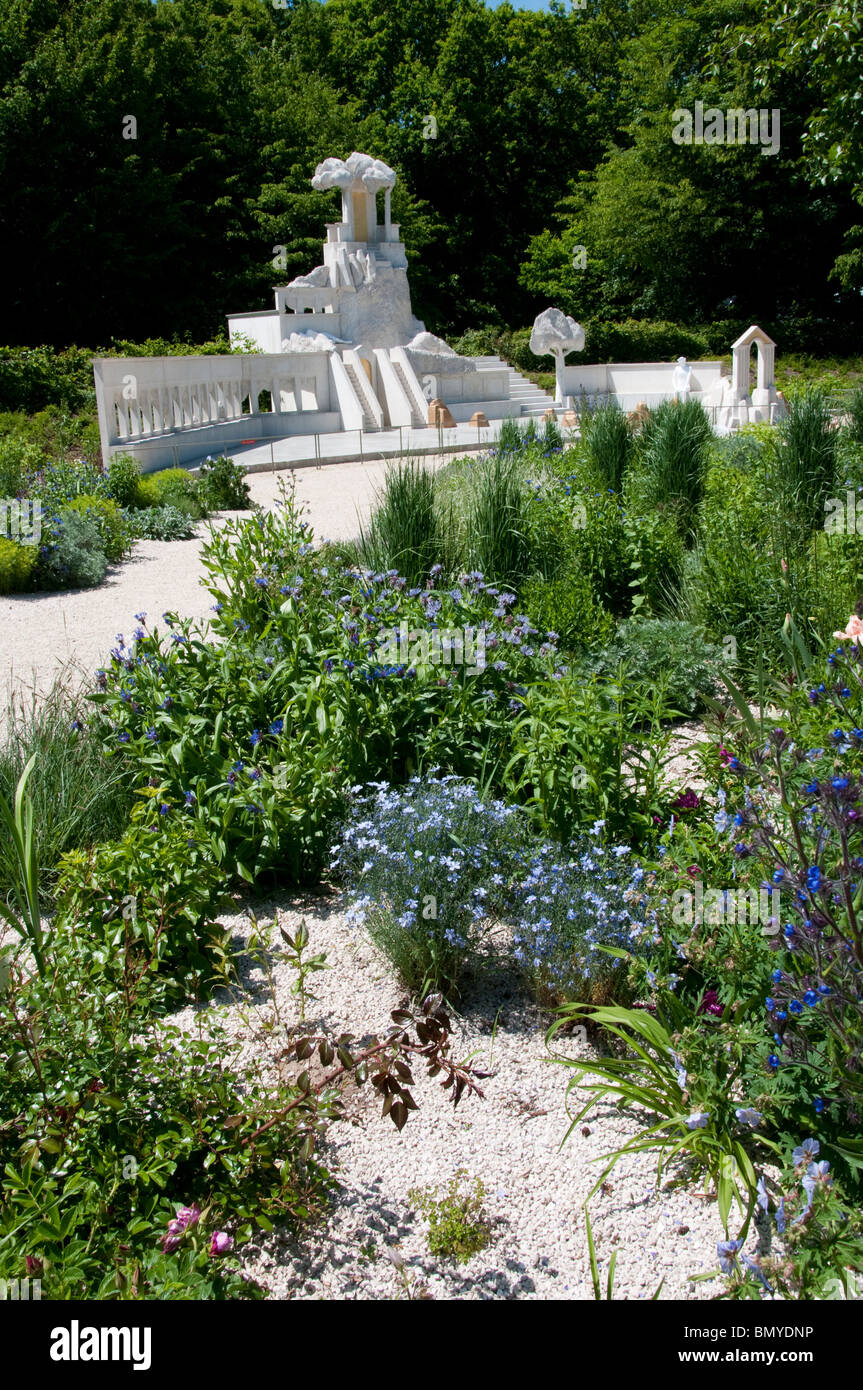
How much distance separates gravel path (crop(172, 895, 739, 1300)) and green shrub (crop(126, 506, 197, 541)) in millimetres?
7827

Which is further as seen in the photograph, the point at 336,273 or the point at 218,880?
the point at 336,273

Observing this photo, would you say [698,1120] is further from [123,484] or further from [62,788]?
[123,484]

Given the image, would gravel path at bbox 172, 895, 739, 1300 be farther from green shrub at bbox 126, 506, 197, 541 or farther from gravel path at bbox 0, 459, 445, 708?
green shrub at bbox 126, 506, 197, 541

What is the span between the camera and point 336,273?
2178cm

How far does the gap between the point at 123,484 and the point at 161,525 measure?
117 cm

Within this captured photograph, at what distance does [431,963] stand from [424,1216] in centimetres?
88

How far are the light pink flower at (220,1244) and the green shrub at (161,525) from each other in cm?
890

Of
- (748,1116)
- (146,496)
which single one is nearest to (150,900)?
(748,1116)

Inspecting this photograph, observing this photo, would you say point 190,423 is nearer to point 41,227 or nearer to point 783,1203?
point 41,227

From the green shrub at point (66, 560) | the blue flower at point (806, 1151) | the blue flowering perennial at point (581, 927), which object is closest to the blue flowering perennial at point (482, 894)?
the blue flowering perennial at point (581, 927)

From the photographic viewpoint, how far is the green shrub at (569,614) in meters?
5.48

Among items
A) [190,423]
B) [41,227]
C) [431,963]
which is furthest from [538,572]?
[41,227]

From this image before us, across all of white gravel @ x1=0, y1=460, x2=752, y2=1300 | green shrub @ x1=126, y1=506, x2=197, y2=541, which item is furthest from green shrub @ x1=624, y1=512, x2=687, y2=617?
green shrub @ x1=126, y1=506, x2=197, y2=541

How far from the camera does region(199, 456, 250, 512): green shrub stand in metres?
11.7
